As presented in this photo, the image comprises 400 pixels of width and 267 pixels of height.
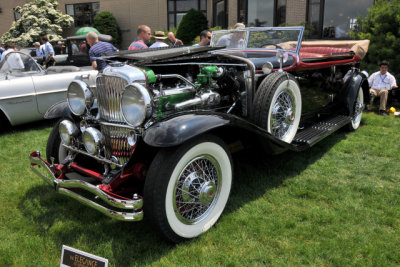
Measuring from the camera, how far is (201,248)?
2.47 metres

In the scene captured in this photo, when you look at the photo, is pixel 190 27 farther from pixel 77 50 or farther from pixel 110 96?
pixel 110 96

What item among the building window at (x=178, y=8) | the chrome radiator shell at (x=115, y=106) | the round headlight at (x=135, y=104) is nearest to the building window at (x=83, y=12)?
the building window at (x=178, y=8)

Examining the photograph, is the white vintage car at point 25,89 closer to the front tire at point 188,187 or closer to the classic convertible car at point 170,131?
the classic convertible car at point 170,131

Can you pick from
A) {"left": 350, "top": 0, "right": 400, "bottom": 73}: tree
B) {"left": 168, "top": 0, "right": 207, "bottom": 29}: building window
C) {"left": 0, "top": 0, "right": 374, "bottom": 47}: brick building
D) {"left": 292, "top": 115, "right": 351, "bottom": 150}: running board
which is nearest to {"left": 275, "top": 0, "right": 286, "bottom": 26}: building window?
{"left": 0, "top": 0, "right": 374, "bottom": 47}: brick building

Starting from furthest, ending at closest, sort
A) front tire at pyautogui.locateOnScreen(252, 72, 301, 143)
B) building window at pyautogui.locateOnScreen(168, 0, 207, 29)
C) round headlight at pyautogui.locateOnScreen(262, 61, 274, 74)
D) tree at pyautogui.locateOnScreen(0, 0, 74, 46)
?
tree at pyautogui.locateOnScreen(0, 0, 74, 46)
building window at pyautogui.locateOnScreen(168, 0, 207, 29)
round headlight at pyautogui.locateOnScreen(262, 61, 274, 74)
front tire at pyautogui.locateOnScreen(252, 72, 301, 143)

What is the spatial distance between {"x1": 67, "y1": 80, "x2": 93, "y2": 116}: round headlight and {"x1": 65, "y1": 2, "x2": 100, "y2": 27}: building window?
19.5m

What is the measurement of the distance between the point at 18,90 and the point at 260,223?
4.66m

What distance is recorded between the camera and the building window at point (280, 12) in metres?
12.2

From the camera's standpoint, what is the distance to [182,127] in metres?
2.31

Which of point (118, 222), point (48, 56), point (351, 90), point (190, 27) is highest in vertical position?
point (190, 27)

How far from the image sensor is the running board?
11.9 ft

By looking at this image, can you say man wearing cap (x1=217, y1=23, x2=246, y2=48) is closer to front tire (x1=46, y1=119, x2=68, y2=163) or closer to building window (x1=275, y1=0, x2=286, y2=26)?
front tire (x1=46, y1=119, x2=68, y2=163)

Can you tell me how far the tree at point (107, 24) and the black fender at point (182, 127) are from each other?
58.5 ft

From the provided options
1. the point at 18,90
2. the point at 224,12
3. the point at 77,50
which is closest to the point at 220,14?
the point at 224,12
